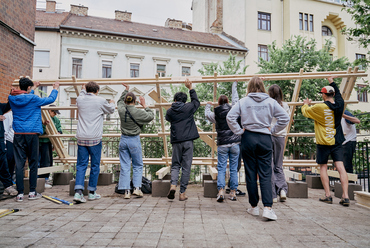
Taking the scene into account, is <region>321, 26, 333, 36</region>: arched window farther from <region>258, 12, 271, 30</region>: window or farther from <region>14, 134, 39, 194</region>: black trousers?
<region>14, 134, 39, 194</region>: black trousers

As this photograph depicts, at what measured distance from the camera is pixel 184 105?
16.5ft

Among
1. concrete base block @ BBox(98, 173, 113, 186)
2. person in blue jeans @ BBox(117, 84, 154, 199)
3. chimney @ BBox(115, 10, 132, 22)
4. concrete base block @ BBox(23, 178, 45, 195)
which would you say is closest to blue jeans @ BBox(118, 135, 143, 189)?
person in blue jeans @ BBox(117, 84, 154, 199)

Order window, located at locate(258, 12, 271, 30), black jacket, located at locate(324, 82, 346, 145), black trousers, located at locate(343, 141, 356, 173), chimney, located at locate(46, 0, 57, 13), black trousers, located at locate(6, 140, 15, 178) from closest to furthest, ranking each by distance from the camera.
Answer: black jacket, located at locate(324, 82, 346, 145) → black trousers, located at locate(6, 140, 15, 178) → black trousers, located at locate(343, 141, 356, 173) → chimney, located at locate(46, 0, 57, 13) → window, located at locate(258, 12, 271, 30)

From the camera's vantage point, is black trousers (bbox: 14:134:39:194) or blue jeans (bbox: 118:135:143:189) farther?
blue jeans (bbox: 118:135:143:189)

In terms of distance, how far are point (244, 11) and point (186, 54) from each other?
24.1ft

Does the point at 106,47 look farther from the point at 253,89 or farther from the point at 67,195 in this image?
the point at 253,89

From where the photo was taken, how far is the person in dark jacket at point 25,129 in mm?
4883

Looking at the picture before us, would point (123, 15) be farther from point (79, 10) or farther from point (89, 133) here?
point (89, 133)

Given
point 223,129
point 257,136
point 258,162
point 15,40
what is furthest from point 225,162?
point 15,40

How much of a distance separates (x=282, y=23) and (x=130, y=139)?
27.2 metres

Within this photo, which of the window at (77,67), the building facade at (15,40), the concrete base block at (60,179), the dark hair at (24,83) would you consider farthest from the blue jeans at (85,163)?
the window at (77,67)

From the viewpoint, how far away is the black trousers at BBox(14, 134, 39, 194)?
4887 mm

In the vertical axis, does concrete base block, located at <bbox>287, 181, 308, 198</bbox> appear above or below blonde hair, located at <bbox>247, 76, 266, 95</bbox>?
below

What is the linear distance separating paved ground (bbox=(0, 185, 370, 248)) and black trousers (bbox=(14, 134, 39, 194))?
40 centimetres
